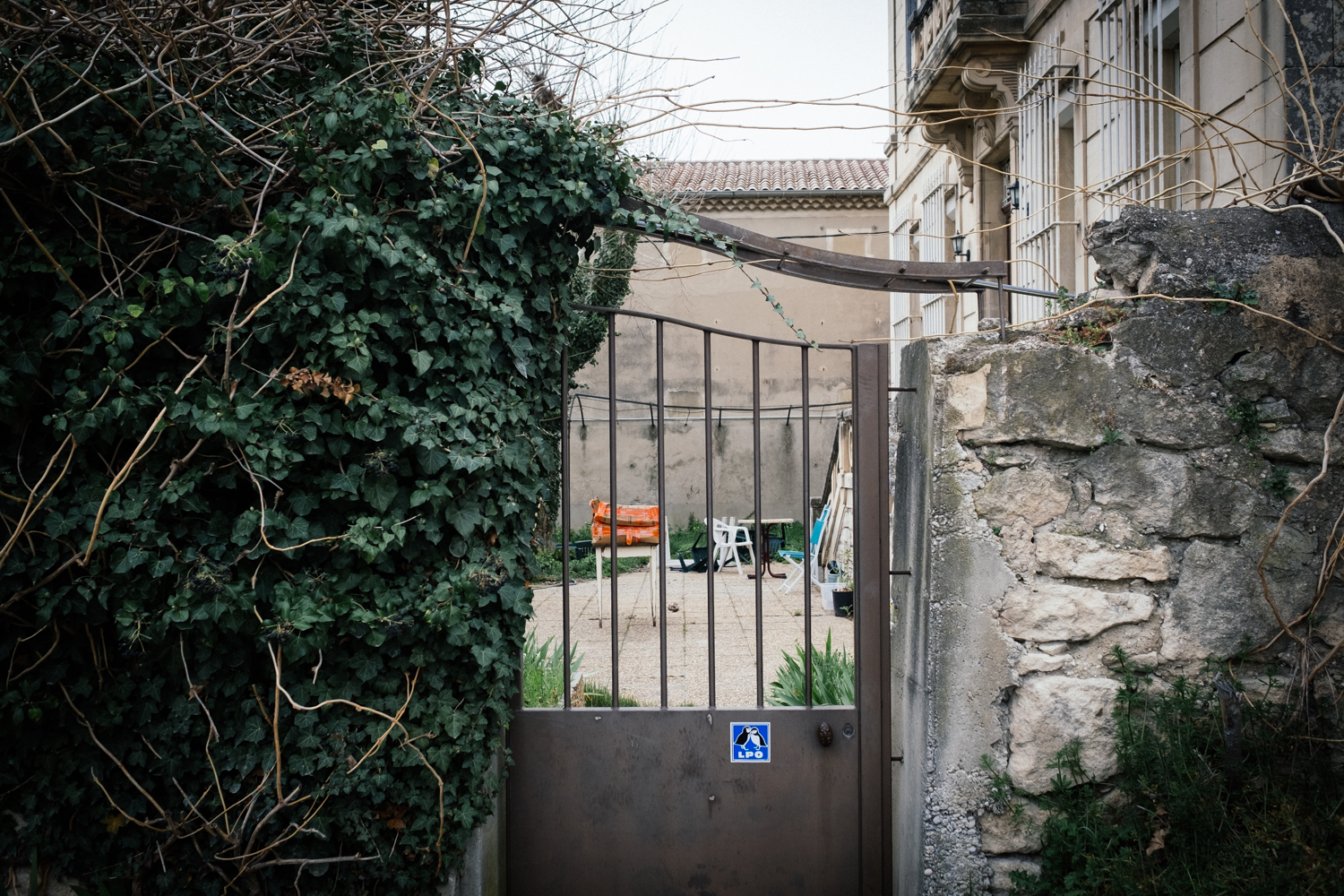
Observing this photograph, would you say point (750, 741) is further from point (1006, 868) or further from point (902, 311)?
point (902, 311)

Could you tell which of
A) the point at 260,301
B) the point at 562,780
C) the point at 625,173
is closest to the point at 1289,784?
the point at 562,780

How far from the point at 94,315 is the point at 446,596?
124cm

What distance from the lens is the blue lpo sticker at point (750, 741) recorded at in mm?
2797

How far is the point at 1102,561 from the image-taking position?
2.53m

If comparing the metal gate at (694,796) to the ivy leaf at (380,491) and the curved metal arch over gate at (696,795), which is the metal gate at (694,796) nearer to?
the curved metal arch over gate at (696,795)

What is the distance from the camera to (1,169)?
222cm

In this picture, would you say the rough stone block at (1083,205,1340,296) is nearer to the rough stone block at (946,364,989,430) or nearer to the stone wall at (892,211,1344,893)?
the stone wall at (892,211,1344,893)

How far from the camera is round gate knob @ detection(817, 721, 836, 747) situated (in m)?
2.79

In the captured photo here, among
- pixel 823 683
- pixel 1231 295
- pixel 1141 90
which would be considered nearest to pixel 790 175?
pixel 1141 90

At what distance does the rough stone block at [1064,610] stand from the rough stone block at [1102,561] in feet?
0.18

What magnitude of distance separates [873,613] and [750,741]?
601 millimetres

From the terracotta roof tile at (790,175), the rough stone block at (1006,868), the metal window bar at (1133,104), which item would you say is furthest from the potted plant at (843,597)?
the terracotta roof tile at (790,175)

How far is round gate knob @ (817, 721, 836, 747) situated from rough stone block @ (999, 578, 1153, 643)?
675 mm

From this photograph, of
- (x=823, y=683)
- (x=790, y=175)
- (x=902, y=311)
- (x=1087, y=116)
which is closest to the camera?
(x=823, y=683)
